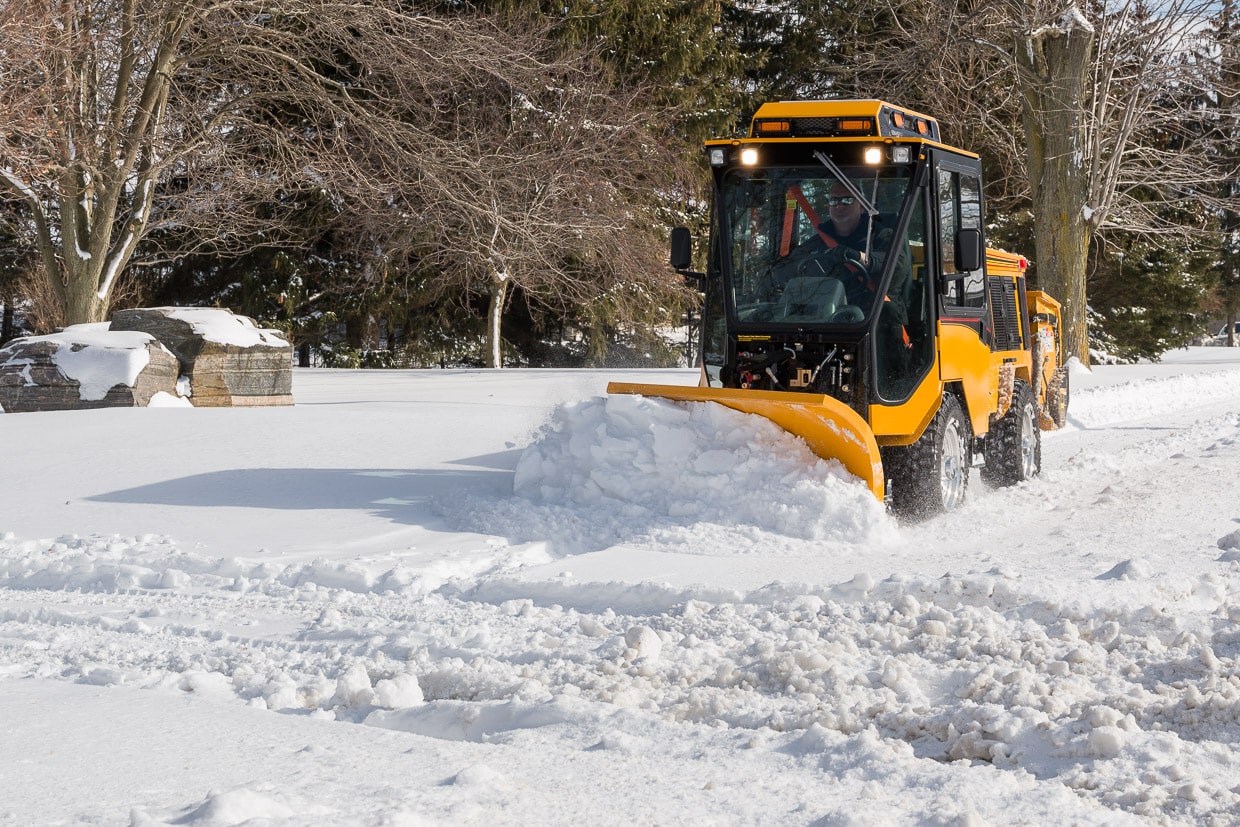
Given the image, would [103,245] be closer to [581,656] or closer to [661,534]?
[661,534]

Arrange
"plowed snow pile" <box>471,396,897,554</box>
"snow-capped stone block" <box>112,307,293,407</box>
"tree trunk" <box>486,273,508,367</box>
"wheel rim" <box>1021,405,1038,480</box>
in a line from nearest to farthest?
"plowed snow pile" <box>471,396,897,554</box> → "wheel rim" <box>1021,405,1038,480</box> → "snow-capped stone block" <box>112,307,293,407</box> → "tree trunk" <box>486,273,508,367</box>

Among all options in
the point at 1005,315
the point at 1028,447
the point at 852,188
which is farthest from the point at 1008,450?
the point at 852,188

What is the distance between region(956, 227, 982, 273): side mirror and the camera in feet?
23.9

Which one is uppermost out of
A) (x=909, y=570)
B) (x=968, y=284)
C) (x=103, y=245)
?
(x=103, y=245)

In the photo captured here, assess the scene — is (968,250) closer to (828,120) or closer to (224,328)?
(828,120)

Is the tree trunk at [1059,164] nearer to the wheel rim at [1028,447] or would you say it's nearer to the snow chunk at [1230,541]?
the wheel rim at [1028,447]

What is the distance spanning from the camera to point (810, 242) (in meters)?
7.46

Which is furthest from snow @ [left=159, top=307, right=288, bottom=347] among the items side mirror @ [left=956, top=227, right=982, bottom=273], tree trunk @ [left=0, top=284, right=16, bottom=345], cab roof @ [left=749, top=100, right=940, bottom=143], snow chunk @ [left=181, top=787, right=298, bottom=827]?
tree trunk @ [left=0, top=284, right=16, bottom=345]

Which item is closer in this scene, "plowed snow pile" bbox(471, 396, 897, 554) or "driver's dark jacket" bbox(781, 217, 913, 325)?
"plowed snow pile" bbox(471, 396, 897, 554)

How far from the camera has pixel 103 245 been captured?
16672mm

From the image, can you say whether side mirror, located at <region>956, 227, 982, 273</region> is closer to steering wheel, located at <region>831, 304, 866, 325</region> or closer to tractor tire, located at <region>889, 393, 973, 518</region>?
steering wheel, located at <region>831, 304, 866, 325</region>

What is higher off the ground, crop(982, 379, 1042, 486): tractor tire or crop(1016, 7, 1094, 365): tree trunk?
crop(1016, 7, 1094, 365): tree trunk

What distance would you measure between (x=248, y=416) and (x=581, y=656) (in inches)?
296

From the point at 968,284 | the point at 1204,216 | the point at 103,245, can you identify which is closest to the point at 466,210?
the point at 103,245
